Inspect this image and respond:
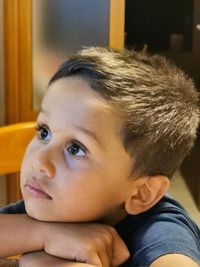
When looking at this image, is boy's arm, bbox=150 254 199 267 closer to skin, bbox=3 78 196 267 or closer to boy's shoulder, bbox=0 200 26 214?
skin, bbox=3 78 196 267

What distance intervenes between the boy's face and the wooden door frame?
92 cm

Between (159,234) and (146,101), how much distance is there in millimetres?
168

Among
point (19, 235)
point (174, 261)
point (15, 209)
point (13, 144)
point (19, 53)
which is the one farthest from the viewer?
point (19, 53)

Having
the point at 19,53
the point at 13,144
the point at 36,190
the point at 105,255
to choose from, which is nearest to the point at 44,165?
the point at 36,190

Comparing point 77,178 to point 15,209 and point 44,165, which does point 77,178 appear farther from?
point 15,209

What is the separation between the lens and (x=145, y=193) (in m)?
0.70

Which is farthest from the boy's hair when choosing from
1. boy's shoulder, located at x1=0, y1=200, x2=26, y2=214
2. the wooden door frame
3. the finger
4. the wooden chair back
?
the wooden door frame

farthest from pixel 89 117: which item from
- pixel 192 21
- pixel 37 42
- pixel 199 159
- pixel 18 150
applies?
pixel 192 21

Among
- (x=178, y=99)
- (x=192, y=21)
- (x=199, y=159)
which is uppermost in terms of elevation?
(x=178, y=99)

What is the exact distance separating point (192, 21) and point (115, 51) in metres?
3.71

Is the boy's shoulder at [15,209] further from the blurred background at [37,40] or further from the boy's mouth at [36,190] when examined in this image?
the blurred background at [37,40]

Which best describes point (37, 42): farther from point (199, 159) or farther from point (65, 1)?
point (199, 159)

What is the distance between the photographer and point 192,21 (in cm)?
430

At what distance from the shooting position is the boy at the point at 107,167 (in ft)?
2.11
